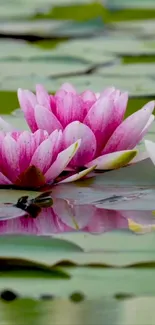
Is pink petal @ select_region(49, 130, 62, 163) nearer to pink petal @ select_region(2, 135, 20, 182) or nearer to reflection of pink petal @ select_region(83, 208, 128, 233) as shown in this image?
pink petal @ select_region(2, 135, 20, 182)

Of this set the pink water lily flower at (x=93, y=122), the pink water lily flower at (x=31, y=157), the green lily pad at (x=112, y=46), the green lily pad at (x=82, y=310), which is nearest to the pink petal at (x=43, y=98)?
the pink water lily flower at (x=93, y=122)

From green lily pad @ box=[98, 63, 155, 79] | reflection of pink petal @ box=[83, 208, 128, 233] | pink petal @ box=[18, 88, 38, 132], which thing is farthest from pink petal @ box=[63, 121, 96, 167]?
green lily pad @ box=[98, 63, 155, 79]

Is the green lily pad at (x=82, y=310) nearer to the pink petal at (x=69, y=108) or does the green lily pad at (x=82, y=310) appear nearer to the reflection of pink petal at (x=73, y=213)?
the reflection of pink petal at (x=73, y=213)

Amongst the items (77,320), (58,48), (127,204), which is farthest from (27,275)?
(58,48)

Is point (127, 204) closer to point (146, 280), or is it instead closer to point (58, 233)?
point (58, 233)

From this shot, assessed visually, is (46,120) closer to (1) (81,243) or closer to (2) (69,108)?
(2) (69,108)

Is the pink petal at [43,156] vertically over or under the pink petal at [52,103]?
under
